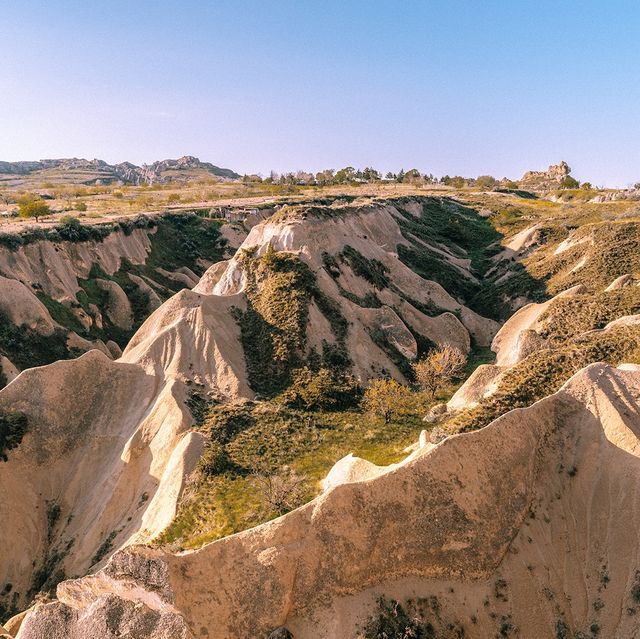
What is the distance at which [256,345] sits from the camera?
145 feet

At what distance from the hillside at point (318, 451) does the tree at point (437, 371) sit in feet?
4.33

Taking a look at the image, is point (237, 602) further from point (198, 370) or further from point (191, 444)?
point (198, 370)

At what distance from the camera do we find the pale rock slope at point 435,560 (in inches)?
691

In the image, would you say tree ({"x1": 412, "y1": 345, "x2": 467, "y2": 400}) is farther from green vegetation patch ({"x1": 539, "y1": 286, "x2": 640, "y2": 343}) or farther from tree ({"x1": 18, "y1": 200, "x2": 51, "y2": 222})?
tree ({"x1": 18, "y1": 200, "x2": 51, "y2": 222})

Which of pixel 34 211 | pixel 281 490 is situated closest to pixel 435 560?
pixel 281 490

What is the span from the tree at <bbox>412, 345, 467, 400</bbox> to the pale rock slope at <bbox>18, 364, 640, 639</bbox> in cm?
1622

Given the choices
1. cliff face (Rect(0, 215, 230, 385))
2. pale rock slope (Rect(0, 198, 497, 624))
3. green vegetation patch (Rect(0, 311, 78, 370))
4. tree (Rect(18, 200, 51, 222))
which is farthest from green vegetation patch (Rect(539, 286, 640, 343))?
tree (Rect(18, 200, 51, 222))

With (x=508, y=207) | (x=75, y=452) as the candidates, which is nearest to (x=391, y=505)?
(x=75, y=452)

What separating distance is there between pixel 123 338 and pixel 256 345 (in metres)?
28.3

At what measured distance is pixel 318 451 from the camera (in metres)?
31.5

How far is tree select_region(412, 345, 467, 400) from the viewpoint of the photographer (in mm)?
40688

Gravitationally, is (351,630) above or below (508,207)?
below

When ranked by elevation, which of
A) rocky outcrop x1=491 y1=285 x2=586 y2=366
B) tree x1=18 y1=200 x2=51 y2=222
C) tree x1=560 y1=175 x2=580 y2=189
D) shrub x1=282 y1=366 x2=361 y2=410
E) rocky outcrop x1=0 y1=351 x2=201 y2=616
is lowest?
rocky outcrop x1=0 y1=351 x2=201 y2=616

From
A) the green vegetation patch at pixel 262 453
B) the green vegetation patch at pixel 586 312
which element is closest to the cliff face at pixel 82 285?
the green vegetation patch at pixel 262 453
